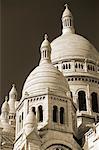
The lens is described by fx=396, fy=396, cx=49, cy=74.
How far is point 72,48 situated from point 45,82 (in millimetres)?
9899

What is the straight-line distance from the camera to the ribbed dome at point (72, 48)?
3497 cm

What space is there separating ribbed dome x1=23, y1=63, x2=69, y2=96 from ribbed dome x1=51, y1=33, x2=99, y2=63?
25.1 feet

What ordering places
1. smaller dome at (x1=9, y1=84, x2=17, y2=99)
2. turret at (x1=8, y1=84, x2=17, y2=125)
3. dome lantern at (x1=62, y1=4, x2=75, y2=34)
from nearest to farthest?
turret at (x1=8, y1=84, x2=17, y2=125) → smaller dome at (x1=9, y1=84, x2=17, y2=99) → dome lantern at (x1=62, y1=4, x2=75, y2=34)

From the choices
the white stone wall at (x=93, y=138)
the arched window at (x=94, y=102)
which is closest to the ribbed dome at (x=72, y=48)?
the arched window at (x=94, y=102)

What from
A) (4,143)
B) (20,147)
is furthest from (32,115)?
(4,143)

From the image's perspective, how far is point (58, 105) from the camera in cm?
2519

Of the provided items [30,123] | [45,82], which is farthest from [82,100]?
[30,123]

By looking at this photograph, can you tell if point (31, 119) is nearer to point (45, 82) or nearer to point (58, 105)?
point (58, 105)

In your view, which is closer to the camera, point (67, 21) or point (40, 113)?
point (40, 113)

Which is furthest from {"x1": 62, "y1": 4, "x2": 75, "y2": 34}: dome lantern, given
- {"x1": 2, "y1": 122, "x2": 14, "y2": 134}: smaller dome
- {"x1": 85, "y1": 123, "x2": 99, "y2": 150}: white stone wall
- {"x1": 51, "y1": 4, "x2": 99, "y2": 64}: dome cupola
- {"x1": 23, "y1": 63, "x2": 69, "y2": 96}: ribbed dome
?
{"x1": 85, "y1": 123, "x2": 99, "y2": 150}: white stone wall

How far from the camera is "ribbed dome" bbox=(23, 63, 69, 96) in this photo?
25938 mm

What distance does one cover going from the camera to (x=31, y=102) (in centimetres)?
2567

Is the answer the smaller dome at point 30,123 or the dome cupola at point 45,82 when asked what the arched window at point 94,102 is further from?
the smaller dome at point 30,123

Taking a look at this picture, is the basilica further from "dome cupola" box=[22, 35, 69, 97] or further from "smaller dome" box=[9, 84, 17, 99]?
"smaller dome" box=[9, 84, 17, 99]
